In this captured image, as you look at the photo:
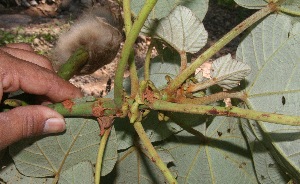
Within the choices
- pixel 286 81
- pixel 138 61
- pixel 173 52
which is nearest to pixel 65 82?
pixel 173 52

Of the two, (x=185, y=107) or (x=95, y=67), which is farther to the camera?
(x=95, y=67)

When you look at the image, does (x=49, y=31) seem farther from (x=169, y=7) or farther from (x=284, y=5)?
(x=284, y=5)

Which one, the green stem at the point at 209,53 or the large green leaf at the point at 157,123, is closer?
the green stem at the point at 209,53

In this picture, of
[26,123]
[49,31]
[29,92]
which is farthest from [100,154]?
[49,31]

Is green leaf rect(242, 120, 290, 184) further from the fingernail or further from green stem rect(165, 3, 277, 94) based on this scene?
the fingernail

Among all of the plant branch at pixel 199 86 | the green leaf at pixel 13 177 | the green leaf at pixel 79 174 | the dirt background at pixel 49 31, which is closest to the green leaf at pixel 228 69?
the plant branch at pixel 199 86

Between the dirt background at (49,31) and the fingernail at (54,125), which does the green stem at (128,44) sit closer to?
the fingernail at (54,125)

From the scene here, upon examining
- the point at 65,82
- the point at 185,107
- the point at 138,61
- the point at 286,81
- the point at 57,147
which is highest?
the point at 286,81

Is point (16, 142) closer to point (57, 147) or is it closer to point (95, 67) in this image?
point (57, 147)
